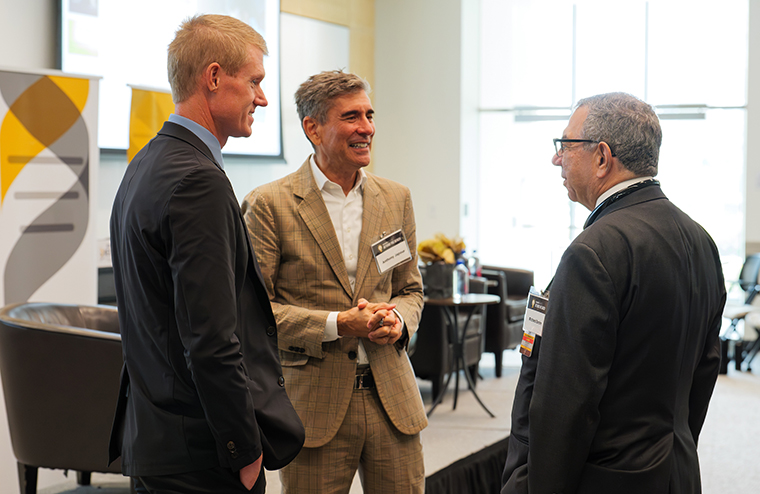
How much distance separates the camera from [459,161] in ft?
25.4

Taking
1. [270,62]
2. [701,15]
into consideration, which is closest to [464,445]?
[270,62]

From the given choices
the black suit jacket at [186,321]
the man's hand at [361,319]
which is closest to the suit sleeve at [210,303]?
the black suit jacket at [186,321]

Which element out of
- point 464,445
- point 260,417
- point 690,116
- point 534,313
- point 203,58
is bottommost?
point 464,445

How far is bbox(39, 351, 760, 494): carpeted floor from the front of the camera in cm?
351

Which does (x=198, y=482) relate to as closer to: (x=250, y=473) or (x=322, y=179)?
(x=250, y=473)

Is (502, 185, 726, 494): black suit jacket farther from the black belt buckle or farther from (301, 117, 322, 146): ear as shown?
(301, 117, 322, 146): ear

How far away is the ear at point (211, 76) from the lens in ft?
4.20

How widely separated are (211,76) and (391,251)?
2.60ft

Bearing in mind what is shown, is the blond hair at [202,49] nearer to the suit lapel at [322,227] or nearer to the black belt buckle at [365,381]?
the suit lapel at [322,227]

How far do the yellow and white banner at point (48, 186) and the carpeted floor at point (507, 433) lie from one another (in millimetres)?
1091

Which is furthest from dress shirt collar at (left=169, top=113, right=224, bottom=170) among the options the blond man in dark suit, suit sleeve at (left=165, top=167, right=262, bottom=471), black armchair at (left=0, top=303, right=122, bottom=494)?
black armchair at (left=0, top=303, right=122, bottom=494)

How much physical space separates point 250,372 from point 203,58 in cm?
61

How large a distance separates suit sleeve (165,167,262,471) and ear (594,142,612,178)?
2.62 ft

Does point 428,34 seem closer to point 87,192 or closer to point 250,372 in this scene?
point 87,192
